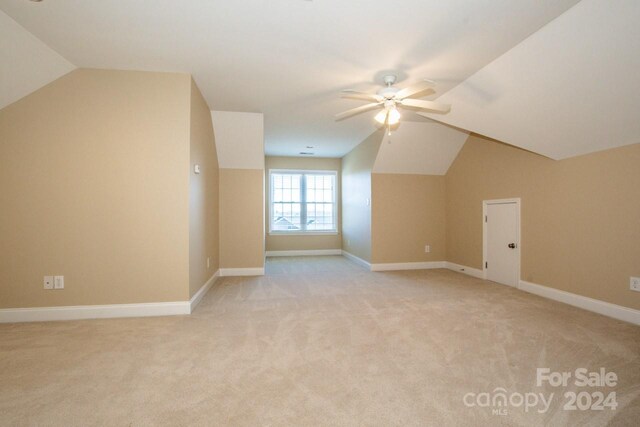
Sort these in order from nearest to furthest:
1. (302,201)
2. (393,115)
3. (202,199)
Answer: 1. (393,115)
2. (202,199)
3. (302,201)

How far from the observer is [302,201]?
782 cm

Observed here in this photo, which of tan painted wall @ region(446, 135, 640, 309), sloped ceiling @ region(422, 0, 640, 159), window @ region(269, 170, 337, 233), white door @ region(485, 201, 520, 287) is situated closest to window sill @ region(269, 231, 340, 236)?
window @ region(269, 170, 337, 233)

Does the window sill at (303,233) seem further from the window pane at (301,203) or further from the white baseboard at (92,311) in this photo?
the white baseboard at (92,311)

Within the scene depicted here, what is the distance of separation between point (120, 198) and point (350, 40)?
113 inches

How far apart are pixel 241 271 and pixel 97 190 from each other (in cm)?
276

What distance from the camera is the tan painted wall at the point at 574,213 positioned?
9.57ft

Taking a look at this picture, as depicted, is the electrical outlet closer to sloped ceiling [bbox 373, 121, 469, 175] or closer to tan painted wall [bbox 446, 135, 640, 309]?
sloped ceiling [bbox 373, 121, 469, 175]

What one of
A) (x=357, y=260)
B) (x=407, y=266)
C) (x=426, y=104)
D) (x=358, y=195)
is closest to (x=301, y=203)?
(x=358, y=195)

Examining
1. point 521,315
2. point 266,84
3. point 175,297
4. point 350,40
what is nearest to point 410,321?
point 521,315

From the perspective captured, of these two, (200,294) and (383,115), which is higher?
(383,115)

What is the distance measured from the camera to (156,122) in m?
3.13

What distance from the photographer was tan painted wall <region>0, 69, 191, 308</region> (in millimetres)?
2932

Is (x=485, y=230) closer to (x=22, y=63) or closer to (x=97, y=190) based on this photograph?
(x=97, y=190)

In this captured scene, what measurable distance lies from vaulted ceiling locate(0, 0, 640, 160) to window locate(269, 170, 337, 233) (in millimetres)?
4140
